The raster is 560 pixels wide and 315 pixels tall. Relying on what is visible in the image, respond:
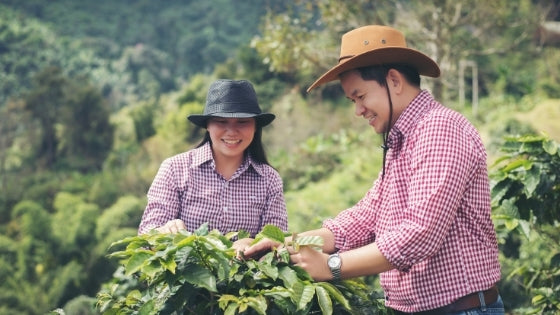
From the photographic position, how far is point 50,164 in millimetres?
25062

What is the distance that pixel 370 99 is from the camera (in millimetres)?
2129

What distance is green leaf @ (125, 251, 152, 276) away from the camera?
1823mm

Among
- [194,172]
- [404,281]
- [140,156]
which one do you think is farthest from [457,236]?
[140,156]

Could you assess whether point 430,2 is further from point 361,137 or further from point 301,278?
point 301,278

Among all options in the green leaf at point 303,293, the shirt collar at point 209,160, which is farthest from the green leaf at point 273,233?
the shirt collar at point 209,160

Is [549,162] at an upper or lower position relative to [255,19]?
lower

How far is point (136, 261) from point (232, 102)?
1.07m

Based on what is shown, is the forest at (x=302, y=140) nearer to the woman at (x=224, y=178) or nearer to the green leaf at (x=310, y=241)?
the woman at (x=224, y=178)

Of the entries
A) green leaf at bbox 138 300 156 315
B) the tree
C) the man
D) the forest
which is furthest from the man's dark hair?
the tree

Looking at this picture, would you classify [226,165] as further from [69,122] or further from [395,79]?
[69,122]

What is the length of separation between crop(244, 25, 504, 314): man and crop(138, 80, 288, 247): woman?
654mm

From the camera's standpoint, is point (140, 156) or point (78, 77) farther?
point (78, 77)

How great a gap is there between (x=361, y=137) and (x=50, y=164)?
14.1 meters

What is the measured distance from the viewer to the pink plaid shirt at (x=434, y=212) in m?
1.90
